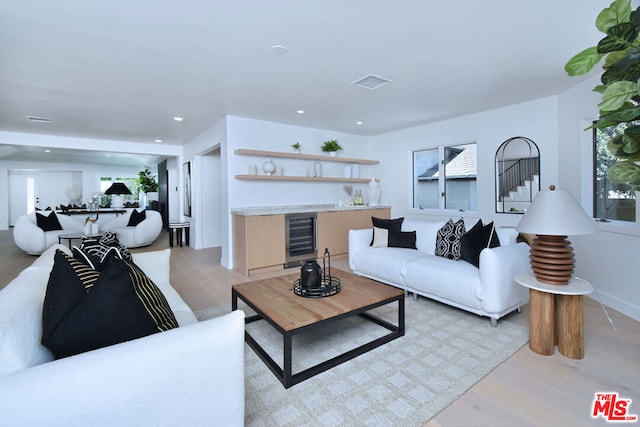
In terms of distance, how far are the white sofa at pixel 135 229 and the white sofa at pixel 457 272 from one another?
17.0 feet

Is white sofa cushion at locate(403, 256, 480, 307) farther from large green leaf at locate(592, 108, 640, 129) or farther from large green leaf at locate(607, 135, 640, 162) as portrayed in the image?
large green leaf at locate(592, 108, 640, 129)

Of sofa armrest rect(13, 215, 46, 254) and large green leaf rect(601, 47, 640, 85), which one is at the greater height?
large green leaf rect(601, 47, 640, 85)

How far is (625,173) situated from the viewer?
3.29ft

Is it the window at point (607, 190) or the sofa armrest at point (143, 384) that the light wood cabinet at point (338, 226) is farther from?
the sofa armrest at point (143, 384)

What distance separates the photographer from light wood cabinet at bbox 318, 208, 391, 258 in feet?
17.1

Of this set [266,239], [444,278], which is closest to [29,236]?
[266,239]

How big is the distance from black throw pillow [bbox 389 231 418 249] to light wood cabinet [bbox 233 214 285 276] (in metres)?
1.74

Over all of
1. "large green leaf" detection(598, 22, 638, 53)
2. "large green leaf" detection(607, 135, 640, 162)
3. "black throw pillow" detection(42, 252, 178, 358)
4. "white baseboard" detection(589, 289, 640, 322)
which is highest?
"large green leaf" detection(598, 22, 638, 53)

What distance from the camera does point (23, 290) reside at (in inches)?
47.7

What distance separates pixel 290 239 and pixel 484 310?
299cm

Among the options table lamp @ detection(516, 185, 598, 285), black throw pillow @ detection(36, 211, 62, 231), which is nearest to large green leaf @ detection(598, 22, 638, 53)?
table lamp @ detection(516, 185, 598, 285)

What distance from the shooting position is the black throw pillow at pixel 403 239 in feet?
12.4

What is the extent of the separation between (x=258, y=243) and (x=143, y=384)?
11.6ft

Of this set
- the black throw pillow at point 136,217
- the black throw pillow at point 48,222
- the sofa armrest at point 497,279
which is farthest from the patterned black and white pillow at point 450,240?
the black throw pillow at point 48,222
